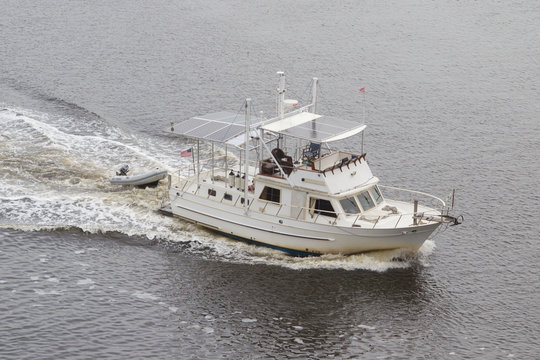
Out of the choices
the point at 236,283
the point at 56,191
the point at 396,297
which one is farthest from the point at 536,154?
the point at 56,191

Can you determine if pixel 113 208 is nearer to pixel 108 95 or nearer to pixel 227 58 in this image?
pixel 108 95

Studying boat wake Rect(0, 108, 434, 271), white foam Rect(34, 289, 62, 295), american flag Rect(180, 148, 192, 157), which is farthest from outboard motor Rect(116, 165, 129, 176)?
white foam Rect(34, 289, 62, 295)

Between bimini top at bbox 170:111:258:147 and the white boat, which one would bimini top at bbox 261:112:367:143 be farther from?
bimini top at bbox 170:111:258:147

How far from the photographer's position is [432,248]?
60.4m

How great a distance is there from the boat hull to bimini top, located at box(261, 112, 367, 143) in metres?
6.73

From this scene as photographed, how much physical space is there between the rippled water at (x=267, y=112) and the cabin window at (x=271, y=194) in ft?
14.5

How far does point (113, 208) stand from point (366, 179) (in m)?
22.2

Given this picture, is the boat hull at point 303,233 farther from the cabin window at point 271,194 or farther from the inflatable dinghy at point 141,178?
the inflatable dinghy at point 141,178

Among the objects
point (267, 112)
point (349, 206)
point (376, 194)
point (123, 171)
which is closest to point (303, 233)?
point (349, 206)

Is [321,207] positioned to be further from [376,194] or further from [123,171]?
[123,171]

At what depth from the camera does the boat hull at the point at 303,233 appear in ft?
182

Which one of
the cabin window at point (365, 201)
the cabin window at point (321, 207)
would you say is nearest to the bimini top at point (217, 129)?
the cabin window at point (321, 207)

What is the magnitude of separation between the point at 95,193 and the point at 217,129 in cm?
1411

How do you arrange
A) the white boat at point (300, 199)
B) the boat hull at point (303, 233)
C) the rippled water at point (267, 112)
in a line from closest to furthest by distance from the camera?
the rippled water at point (267, 112) < the boat hull at point (303, 233) < the white boat at point (300, 199)
